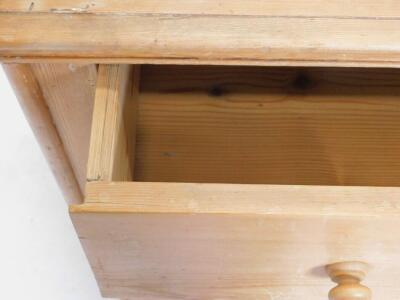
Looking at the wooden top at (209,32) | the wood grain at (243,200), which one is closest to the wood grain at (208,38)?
the wooden top at (209,32)

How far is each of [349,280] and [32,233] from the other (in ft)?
1.57

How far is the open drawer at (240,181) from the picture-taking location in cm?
49

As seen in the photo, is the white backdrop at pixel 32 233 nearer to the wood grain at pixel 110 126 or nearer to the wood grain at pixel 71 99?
the wood grain at pixel 71 99

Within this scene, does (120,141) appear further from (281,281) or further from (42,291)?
(42,291)

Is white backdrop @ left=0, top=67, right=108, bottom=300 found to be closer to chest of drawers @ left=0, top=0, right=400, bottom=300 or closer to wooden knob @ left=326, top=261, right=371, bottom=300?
chest of drawers @ left=0, top=0, right=400, bottom=300

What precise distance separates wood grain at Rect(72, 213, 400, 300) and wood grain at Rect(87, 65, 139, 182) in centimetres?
5

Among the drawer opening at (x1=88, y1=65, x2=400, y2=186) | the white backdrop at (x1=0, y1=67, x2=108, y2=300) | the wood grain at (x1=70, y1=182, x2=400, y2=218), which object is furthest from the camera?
the white backdrop at (x1=0, y1=67, x2=108, y2=300)

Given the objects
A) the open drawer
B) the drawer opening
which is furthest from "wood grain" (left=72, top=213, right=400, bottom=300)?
the drawer opening

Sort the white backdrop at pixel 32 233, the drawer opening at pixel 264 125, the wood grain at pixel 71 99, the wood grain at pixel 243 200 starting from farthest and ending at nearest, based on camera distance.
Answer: the white backdrop at pixel 32 233
the drawer opening at pixel 264 125
the wood grain at pixel 71 99
the wood grain at pixel 243 200

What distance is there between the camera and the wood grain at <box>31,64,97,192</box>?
0.59 metres

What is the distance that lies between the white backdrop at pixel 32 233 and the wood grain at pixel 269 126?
233 millimetres

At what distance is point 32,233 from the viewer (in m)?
0.88

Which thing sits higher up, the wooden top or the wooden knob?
the wooden top

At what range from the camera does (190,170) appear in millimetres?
696
